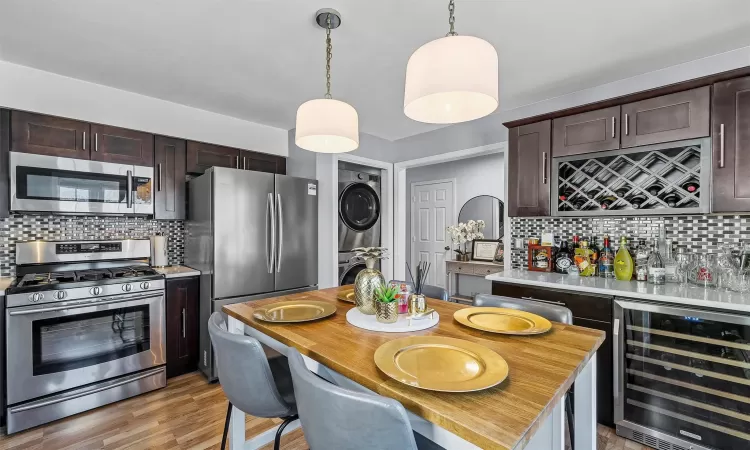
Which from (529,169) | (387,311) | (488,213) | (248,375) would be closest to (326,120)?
(387,311)

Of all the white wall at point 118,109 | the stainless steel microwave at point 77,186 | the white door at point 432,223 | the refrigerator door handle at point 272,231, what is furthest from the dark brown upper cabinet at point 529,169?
the stainless steel microwave at point 77,186

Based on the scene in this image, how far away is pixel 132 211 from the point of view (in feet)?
8.78

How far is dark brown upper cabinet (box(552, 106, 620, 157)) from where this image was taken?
2244mm

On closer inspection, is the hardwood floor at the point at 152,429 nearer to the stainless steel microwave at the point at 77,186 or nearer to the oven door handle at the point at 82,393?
the oven door handle at the point at 82,393

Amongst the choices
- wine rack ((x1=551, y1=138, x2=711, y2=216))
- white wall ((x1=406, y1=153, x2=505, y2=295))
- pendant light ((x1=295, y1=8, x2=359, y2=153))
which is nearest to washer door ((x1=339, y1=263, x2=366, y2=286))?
white wall ((x1=406, y1=153, x2=505, y2=295))

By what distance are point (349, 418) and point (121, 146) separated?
9.49 ft

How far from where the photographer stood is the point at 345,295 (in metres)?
1.94

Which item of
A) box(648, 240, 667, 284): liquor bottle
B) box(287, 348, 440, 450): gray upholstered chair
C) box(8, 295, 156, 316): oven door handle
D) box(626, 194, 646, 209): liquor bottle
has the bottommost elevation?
box(8, 295, 156, 316): oven door handle

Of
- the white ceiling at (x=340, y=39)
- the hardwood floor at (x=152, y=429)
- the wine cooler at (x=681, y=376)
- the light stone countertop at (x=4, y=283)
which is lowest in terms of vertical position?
the hardwood floor at (x=152, y=429)

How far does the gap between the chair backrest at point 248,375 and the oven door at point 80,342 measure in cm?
151

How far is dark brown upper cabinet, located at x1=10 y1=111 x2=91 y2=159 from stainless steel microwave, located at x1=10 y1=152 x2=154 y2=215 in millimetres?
63

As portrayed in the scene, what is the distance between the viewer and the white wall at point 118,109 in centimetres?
225

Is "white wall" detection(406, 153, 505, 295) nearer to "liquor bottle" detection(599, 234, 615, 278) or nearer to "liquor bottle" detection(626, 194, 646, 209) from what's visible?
"liquor bottle" detection(599, 234, 615, 278)

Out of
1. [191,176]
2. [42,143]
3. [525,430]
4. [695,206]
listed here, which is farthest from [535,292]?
[42,143]
